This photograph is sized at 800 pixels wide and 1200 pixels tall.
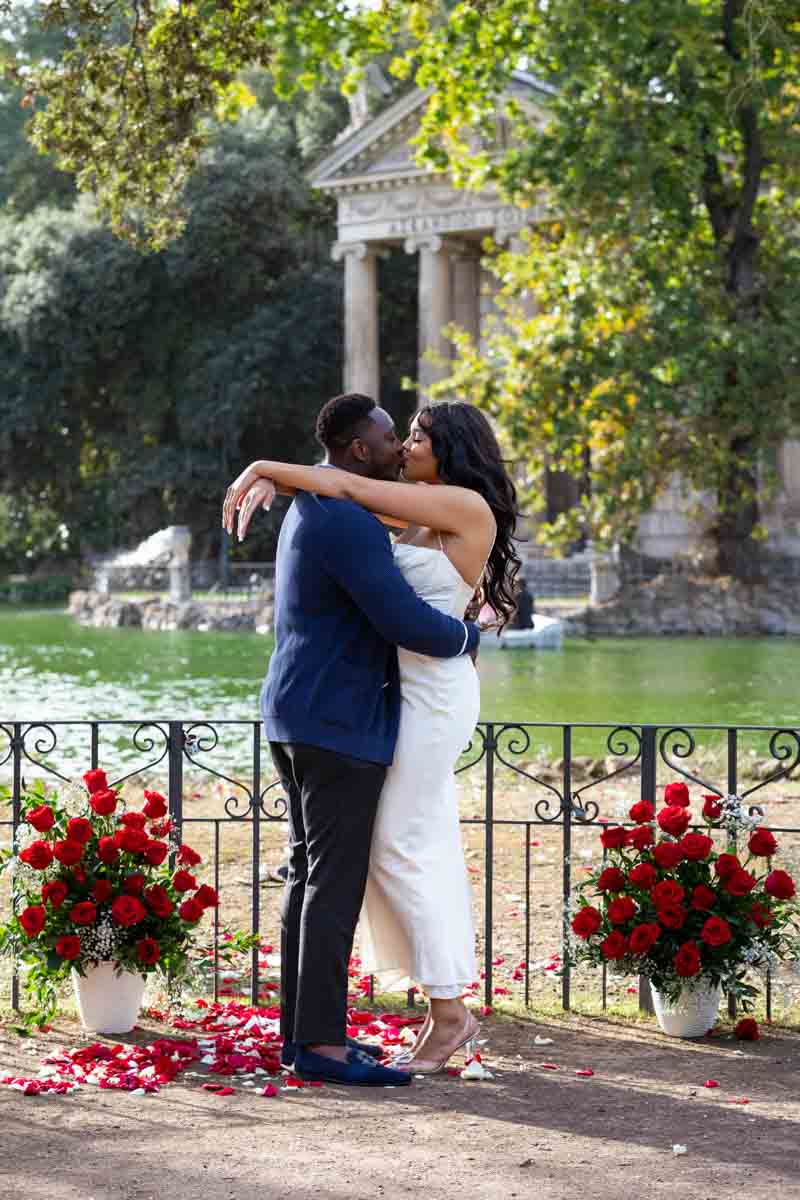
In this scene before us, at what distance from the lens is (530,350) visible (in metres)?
27.6

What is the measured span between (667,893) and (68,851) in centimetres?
200

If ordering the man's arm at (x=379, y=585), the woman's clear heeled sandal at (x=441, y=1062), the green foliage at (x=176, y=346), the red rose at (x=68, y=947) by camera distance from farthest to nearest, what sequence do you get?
the green foliage at (x=176, y=346) → the red rose at (x=68, y=947) → the woman's clear heeled sandal at (x=441, y=1062) → the man's arm at (x=379, y=585)

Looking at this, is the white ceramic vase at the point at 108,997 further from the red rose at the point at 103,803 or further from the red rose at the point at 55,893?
the red rose at the point at 103,803

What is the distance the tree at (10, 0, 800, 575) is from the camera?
67.7 feet

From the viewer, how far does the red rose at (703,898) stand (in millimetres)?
5820

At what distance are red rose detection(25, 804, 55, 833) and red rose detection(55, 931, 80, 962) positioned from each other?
387 mm

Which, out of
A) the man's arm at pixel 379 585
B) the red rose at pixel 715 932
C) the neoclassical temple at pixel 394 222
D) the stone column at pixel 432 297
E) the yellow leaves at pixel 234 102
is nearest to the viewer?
the man's arm at pixel 379 585

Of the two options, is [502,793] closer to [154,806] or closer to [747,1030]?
[747,1030]

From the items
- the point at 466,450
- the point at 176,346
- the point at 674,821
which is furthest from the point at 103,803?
the point at 176,346

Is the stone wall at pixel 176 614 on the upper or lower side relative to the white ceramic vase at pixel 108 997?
upper

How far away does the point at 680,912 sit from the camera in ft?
18.9

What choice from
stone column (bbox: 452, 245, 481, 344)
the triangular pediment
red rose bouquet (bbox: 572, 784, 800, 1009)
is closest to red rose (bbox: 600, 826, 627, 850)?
red rose bouquet (bbox: 572, 784, 800, 1009)

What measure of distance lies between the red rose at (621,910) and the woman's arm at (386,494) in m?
1.41

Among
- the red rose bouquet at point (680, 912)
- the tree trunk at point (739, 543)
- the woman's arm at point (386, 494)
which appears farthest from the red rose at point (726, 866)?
the tree trunk at point (739, 543)
